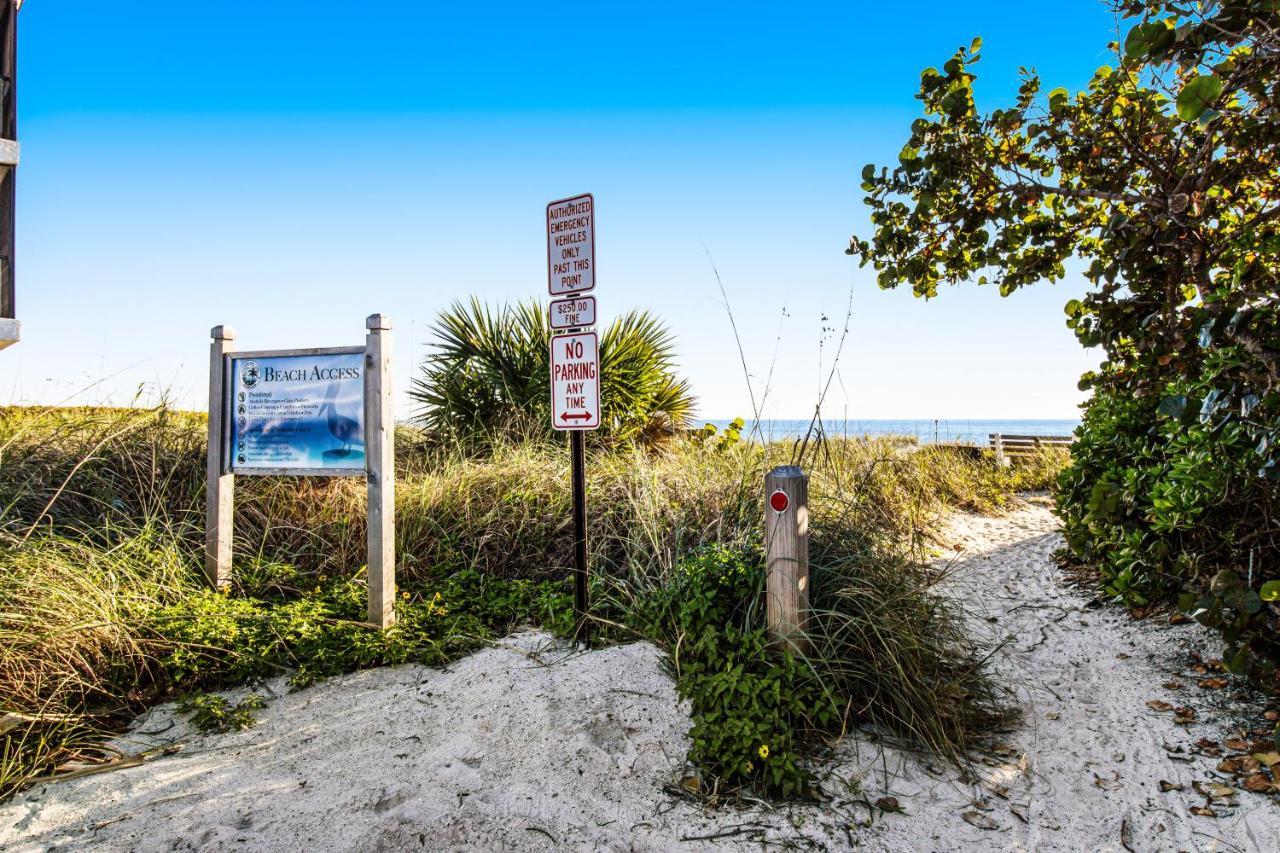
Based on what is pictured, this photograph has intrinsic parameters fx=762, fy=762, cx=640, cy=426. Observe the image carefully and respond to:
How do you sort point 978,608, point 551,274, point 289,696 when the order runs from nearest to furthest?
A: 1. point 289,696
2. point 551,274
3. point 978,608

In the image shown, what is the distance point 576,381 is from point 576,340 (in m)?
0.25

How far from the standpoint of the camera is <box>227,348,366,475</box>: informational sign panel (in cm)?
526

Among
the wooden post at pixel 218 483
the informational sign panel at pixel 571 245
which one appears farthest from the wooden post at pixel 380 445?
the informational sign panel at pixel 571 245

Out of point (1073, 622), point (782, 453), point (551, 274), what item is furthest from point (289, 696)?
point (1073, 622)

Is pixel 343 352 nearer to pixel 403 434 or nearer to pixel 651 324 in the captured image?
pixel 403 434

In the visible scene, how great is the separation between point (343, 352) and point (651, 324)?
17.3 feet

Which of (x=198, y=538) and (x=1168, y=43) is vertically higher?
(x=1168, y=43)

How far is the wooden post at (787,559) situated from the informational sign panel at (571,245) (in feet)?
5.83

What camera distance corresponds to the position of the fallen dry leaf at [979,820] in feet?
10.1

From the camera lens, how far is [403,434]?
8672 mm

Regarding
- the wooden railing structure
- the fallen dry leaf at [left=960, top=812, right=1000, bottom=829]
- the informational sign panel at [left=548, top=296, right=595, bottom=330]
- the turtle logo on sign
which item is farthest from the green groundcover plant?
the wooden railing structure

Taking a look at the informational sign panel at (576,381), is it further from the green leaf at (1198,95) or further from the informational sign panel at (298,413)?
the green leaf at (1198,95)

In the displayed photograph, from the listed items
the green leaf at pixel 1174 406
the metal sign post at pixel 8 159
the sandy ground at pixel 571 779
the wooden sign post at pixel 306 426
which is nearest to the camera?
the sandy ground at pixel 571 779

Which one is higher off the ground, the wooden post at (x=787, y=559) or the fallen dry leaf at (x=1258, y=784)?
the wooden post at (x=787, y=559)
